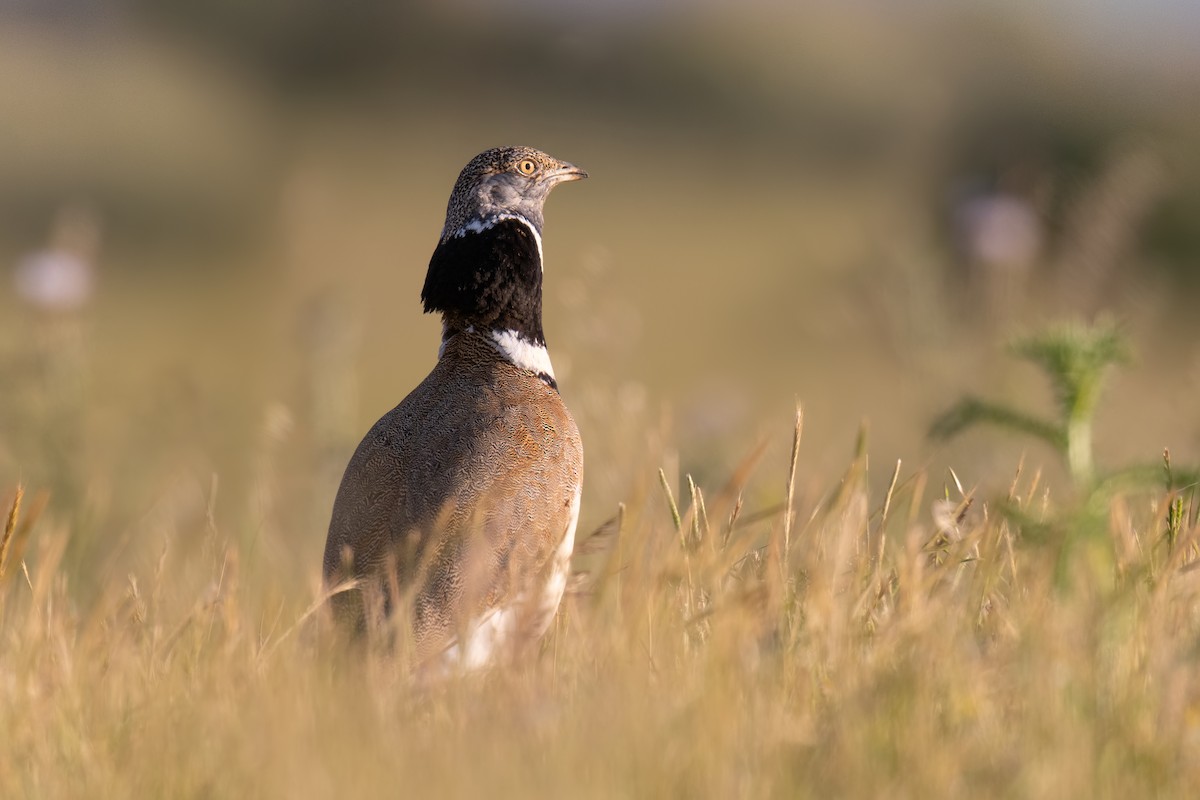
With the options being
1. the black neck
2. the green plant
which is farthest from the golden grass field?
the black neck

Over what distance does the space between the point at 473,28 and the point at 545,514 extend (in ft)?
128

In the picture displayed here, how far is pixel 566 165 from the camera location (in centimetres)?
592

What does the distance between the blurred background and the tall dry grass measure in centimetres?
63

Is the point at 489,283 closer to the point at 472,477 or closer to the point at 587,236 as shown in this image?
the point at 472,477

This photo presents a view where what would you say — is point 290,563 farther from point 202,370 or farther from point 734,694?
point 202,370

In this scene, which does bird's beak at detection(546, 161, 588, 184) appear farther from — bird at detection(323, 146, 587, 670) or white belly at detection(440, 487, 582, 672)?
white belly at detection(440, 487, 582, 672)

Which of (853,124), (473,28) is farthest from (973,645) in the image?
(473,28)

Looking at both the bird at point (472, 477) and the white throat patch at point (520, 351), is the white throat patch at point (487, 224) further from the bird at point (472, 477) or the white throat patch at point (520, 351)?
the white throat patch at point (520, 351)

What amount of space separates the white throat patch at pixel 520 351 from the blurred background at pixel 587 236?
2.37ft

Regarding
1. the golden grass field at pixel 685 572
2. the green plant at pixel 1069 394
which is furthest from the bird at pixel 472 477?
the green plant at pixel 1069 394

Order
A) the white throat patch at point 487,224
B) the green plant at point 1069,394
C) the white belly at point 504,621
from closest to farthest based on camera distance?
1. the green plant at point 1069,394
2. the white belly at point 504,621
3. the white throat patch at point 487,224

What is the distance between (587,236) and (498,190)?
989 inches

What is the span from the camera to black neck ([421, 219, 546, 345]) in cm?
516

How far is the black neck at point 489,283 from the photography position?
516 centimetres
